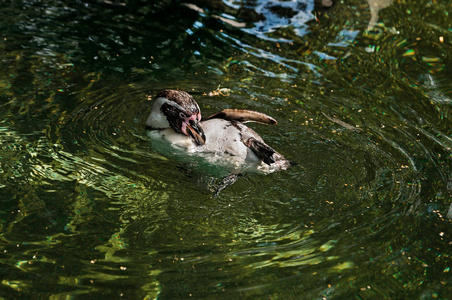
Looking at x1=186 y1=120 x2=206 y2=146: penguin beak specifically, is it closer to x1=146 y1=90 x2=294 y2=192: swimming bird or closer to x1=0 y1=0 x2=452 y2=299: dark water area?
x1=146 y1=90 x2=294 y2=192: swimming bird

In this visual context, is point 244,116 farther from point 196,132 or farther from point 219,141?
point 196,132

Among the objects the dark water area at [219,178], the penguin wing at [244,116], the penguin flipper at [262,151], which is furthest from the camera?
the penguin wing at [244,116]

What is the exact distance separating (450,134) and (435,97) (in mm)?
757

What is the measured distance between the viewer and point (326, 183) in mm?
4246

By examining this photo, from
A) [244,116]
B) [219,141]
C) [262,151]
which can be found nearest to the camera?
[262,151]

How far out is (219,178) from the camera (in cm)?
436

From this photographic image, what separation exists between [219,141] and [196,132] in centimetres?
19

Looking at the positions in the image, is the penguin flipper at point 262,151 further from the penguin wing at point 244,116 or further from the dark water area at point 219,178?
the penguin wing at point 244,116

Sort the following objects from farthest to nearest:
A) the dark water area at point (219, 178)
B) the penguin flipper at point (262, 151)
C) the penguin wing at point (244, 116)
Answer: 1. the penguin wing at point (244, 116)
2. the penguin flipper at point (262, 151)
3. the dark water area at point (219, 178)

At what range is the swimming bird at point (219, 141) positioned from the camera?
4.26 m

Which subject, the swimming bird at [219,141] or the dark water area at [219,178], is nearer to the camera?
the dark water area at [219,178]

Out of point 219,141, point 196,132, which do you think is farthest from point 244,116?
point 196,132

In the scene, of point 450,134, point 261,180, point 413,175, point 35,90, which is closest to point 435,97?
point 450,134

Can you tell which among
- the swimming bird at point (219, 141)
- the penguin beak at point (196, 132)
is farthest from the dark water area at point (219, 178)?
the penguin beak at point (196, 132)
